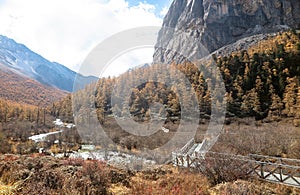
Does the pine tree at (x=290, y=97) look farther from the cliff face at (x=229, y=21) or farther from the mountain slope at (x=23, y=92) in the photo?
the mountain slope at (x=23, y=92)

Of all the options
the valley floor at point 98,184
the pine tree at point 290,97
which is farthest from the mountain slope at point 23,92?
the valley floor at point 98,184

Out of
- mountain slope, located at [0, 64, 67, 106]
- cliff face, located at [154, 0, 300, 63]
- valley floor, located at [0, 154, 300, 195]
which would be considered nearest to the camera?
valley floor, located at [0, 154, 300, 195]

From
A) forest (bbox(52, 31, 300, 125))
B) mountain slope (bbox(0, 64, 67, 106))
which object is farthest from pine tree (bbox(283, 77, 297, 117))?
mountain slope (bbox(0, 64, 67, 106))

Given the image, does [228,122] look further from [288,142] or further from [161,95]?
[288,142]

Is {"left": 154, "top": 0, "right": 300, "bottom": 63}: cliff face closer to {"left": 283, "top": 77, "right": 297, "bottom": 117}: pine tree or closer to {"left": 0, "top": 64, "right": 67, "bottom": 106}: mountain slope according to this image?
{"left": 283, "top": 77, "right": 297, "bottom": 117}: pine tree

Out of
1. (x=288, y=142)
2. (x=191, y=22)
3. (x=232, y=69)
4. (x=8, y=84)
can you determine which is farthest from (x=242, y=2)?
(x=8, y=84)

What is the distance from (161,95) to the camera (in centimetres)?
3462

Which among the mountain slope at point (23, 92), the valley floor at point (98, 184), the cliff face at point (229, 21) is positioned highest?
the cliff face at point (229, 21)

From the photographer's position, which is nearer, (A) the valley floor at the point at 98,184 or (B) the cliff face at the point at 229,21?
(A) the valley floor at the point at 98,184

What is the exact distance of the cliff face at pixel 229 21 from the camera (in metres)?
81.8

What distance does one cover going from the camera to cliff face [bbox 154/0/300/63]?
268ft

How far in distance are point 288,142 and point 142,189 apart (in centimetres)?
1266

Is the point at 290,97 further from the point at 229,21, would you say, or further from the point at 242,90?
the point at 229,21

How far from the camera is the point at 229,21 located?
85312 mm
